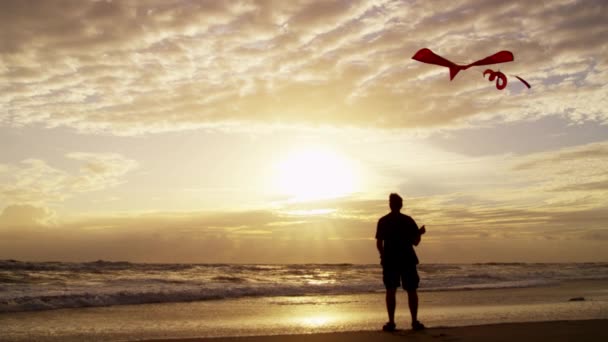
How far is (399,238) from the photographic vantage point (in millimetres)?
6941

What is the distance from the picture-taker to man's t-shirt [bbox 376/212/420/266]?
6.93m

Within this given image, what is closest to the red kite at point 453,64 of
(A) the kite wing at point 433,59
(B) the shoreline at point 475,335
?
(A) the kite wing at point 433,59

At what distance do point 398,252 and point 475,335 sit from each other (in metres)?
1.27

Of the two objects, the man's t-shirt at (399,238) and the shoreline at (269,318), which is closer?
the man's t-shirt at (399,238)

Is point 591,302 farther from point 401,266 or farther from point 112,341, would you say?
point 112,341

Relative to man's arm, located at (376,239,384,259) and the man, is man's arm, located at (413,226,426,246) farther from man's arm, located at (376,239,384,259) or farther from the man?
man's arm, located at (376,239,384,259)

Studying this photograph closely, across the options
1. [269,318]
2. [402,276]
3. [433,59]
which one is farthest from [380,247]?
[269,318]

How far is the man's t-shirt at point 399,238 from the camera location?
6.93m

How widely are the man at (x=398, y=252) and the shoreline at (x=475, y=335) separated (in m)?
0.41

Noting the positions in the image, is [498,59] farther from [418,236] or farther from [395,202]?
[418,236]

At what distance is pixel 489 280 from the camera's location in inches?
900

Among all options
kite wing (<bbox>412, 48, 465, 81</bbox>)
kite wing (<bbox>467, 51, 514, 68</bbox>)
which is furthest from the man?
kite wing (<bbox>467, 51, 514, 68</bbox>)

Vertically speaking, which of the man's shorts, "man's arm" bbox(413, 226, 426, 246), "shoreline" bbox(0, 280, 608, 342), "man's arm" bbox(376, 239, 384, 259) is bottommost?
"shoreline" bbox(0, 280, 608, 342)

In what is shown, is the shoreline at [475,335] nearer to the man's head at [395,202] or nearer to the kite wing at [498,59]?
the man's head at [395,202]
